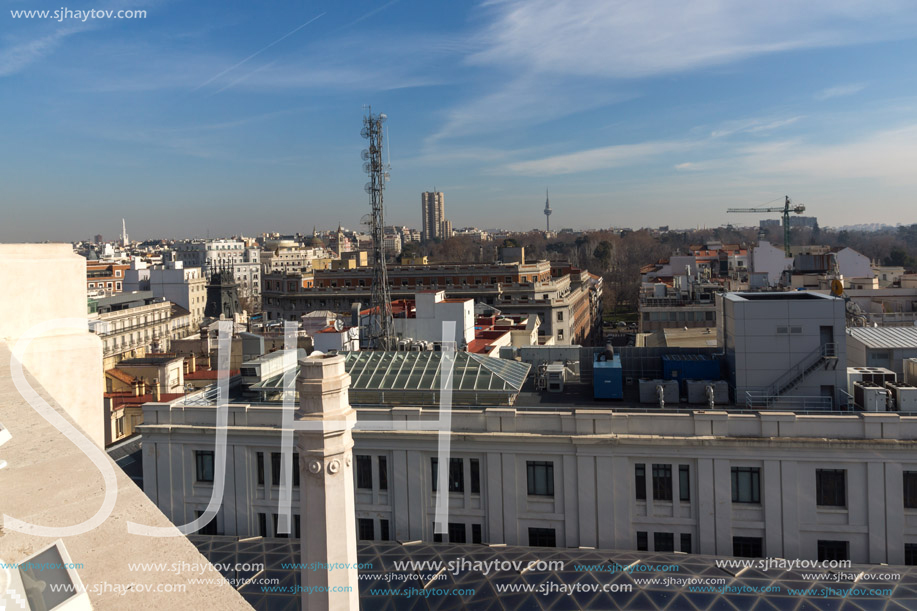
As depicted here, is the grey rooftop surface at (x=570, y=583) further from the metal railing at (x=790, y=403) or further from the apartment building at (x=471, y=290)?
the apartment building at (x=471, y=290)

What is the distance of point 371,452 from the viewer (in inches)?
616

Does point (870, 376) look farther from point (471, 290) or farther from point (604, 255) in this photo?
point (604, 255)

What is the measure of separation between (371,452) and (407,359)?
4438 millimetres

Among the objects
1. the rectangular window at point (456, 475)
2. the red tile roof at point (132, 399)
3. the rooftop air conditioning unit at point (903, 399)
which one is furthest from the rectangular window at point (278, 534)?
the rooftop air conditioning unit at point (903, 399)

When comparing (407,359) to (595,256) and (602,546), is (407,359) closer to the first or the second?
(602,546)

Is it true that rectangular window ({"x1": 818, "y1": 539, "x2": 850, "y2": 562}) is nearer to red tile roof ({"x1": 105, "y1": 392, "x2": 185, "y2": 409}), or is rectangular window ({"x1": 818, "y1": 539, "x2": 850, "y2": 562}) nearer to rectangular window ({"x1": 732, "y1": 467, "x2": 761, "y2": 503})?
rectangular window ({"x1": 732, "y1": 467, "x2": 761, "y2": 503})

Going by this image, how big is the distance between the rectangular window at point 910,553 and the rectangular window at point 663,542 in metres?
4.56

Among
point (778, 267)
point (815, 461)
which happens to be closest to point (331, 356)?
point (815, 461)

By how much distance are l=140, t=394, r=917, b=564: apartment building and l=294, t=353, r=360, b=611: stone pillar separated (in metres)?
8.50

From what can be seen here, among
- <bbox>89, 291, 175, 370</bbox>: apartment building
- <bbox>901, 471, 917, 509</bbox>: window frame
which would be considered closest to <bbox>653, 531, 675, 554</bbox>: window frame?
<bbox>901, 471, 917, 509</bbox>: window frame

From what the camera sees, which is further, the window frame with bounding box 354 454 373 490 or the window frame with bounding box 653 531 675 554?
the window frame with bounding box 354 454 373 490

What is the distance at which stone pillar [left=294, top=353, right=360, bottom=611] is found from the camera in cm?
663

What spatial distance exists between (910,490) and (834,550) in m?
1.95

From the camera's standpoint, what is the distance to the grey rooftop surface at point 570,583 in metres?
10.9
